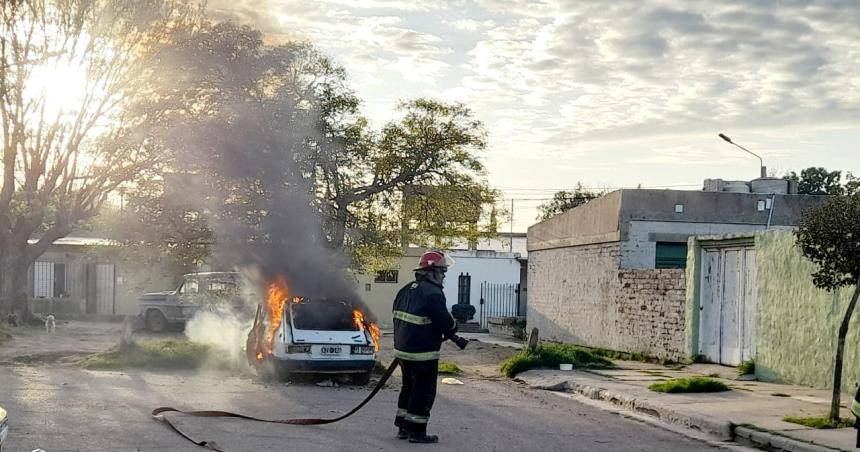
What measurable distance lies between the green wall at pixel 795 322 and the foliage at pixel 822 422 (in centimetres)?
285

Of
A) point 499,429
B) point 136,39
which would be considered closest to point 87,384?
point 499,429

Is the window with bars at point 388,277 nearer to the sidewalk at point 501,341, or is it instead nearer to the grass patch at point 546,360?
the sidewalk at point 501,341

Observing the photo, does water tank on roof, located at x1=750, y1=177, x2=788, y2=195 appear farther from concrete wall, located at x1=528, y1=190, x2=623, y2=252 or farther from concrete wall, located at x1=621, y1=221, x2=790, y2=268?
concrete wall, located at x1=528, y1=190, x2=623, y2=252

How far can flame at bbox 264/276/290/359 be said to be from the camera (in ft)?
47.2

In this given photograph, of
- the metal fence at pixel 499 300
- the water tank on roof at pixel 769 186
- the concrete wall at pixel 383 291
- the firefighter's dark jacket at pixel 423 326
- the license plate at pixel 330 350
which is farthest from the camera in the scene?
the metal fence at pixel 499 300

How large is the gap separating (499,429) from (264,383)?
17.4 ft

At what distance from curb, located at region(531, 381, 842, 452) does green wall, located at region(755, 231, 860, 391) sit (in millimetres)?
3069

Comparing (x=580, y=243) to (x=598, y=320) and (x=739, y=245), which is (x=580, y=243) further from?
(x=739, y=245)

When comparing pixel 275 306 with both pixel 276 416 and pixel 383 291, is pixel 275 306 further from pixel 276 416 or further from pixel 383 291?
pixel 383 291

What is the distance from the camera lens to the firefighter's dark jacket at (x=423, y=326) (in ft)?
30.2

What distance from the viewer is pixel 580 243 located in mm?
24375

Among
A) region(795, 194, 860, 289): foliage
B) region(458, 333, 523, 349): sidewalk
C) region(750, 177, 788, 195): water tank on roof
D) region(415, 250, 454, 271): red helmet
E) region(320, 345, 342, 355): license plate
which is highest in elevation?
region(750, 177, 788, 195): water tank on roof

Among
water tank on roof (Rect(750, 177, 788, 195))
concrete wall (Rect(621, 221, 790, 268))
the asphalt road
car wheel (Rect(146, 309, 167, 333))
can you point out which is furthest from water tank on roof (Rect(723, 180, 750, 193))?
car wheel (Rect(146, 309, 167, 333))

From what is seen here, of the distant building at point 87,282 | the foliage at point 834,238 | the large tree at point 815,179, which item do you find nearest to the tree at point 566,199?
the large tree at point 815,179
